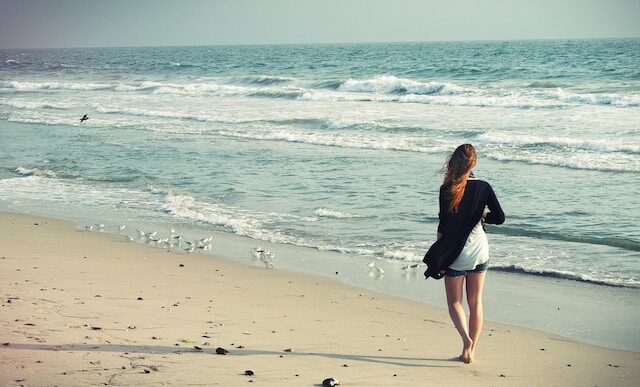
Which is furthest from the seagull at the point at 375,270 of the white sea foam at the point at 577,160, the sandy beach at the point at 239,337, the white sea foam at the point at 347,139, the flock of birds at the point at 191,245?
the white sea foam at the point at 347,139

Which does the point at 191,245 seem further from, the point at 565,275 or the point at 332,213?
the point at 565,275

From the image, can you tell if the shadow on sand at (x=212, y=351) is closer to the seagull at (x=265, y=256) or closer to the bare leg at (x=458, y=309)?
the bare leg at (x=458, y=309)

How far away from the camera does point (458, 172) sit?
546cm

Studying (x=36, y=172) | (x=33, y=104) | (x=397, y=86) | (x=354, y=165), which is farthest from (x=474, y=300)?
(x=397, y=86)

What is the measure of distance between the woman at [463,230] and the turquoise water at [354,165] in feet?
10.4

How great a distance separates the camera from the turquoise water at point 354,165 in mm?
10430

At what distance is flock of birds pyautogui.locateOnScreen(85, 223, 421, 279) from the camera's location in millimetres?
8805

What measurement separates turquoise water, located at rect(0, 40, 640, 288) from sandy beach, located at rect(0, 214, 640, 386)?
2.21m

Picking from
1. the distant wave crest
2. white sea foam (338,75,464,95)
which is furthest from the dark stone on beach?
white sea foam (338,75,464,95)

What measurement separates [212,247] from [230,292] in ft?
7.90

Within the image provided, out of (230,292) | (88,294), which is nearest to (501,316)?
(230,292)

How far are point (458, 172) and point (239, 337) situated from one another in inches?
77.7

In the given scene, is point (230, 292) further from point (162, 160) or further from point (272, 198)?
point (162, 160)

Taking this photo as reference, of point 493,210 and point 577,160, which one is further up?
point 493,210
